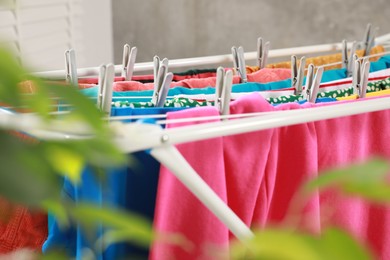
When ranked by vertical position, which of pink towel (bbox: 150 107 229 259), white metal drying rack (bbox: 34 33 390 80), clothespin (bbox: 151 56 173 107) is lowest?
pink towel (bbox: 150 107 229 259)

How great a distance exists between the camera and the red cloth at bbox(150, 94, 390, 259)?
39.8 inches

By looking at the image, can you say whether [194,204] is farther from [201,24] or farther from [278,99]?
[201,24]

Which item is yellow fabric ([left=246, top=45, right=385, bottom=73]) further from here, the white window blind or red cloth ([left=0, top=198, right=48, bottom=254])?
the white window blind

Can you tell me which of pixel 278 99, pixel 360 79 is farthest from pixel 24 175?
pixel 360 79

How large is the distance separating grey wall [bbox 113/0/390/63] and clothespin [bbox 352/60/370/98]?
6.96 ft

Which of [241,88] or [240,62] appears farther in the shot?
[240,62]

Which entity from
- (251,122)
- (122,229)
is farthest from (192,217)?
(122,229)

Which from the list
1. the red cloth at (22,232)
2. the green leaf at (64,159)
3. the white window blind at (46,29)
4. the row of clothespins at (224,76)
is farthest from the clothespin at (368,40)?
the green leaf at (64,159)

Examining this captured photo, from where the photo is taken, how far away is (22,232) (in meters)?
1.16

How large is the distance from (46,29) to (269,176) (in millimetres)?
1976

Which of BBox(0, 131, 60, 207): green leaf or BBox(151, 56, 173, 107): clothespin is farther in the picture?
BBox(151, 56, 173, 107): clothespin

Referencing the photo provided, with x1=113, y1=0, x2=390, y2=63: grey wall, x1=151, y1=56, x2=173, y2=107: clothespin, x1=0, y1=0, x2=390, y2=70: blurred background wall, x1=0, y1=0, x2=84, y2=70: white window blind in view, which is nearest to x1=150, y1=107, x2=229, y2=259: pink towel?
x1=151, y1=56, x2=173, y2=107: clothespin

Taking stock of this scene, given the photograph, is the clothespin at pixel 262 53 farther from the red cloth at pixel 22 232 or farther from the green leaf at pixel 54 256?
the green leaf at pixel 54 256

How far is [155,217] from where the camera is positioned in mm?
1010
